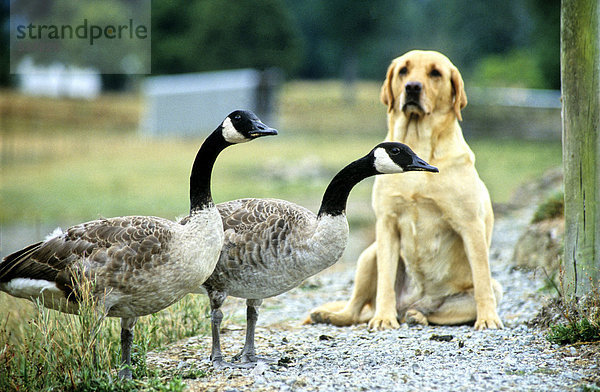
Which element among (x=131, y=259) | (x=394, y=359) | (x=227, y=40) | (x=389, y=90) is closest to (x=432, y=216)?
(x=389, y=90)

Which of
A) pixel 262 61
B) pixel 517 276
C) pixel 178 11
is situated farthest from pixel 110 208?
pixel 178 11

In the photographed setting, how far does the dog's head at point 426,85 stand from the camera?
23.6 feet

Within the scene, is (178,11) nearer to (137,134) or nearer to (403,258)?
(137,134)

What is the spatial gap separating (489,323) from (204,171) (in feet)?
11.5

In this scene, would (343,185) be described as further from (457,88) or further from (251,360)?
(457,88)

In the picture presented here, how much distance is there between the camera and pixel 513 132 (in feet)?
115

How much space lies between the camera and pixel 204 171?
5570 mm

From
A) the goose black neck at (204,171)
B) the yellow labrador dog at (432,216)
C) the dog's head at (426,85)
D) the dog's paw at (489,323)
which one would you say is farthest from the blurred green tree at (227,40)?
the goose black neck at (204,171)

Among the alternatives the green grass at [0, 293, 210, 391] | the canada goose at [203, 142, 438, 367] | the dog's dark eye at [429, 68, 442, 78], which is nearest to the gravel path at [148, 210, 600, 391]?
the green grass at [0, 293, 210, 391]

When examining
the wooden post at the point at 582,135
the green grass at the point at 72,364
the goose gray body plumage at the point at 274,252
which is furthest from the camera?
the wooden post at the point at 582,135

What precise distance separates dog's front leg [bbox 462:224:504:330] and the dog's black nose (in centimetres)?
158

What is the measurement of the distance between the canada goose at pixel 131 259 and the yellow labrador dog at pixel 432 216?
8.16ft

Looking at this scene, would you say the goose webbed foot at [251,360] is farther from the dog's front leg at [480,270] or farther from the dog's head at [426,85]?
the dog's head at [426,85]

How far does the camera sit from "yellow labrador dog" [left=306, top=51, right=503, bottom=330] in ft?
23.6
